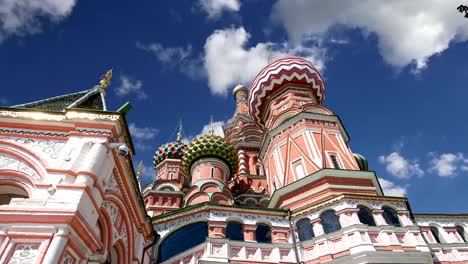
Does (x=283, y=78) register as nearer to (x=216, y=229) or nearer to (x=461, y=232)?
(x=216, y=229)

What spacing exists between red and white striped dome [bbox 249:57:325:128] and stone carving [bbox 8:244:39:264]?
Result: 1768cm

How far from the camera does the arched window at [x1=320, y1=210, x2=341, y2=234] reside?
11195 mm

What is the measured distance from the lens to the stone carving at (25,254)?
4.70 m

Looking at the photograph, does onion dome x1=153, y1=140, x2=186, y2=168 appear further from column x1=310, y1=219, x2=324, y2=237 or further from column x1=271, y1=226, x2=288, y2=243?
column x1=310, y1=219, x2=324, y2=237

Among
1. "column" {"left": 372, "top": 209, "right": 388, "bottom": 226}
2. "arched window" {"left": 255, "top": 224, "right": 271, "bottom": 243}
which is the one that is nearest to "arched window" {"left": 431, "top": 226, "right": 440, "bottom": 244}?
"column" {"left": 372, "top": 209, "right": 388, "bottom": 226}

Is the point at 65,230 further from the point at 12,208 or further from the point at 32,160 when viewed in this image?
the point at 32,160

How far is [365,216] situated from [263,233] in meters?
3.85

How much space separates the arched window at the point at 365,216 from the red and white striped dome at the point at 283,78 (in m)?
10.9

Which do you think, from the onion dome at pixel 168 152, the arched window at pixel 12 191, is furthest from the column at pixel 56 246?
the onion dome at pixel 168 152

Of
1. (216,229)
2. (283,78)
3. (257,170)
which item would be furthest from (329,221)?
(257,170)

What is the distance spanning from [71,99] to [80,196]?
3.68 meters

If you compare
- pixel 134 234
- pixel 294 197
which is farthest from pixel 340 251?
pixel 134 234

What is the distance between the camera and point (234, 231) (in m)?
11.4

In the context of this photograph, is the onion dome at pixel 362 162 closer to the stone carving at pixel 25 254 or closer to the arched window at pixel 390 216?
the arched window at pixel 390 216
